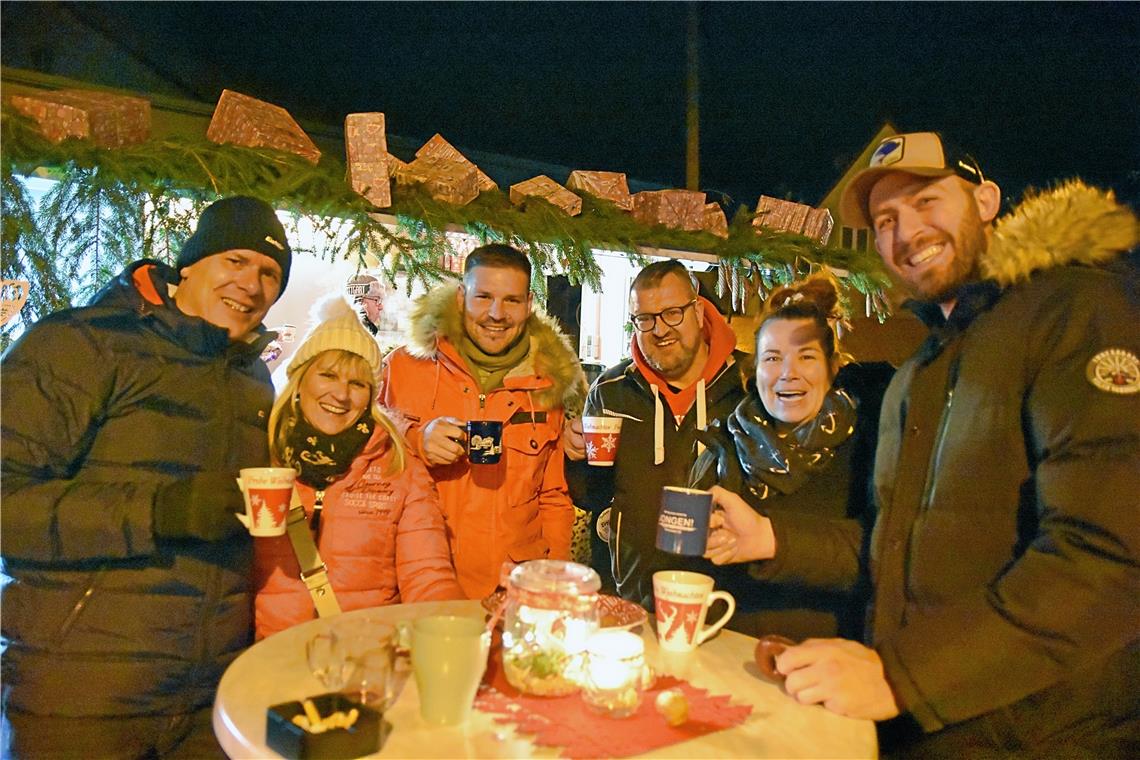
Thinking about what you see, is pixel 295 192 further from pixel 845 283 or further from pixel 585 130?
pixel 585 130

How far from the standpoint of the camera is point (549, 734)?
1290 mm

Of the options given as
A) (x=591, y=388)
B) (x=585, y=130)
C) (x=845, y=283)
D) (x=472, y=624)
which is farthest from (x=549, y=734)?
(x=585, y=130)

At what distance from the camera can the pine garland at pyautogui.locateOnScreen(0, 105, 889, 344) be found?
85.4 inches

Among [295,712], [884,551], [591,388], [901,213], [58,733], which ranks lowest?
[58,733]

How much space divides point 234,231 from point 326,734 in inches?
60.6

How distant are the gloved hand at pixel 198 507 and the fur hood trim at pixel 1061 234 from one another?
1888 mm

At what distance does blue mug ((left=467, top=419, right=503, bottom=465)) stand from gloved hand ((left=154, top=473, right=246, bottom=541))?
764 mm

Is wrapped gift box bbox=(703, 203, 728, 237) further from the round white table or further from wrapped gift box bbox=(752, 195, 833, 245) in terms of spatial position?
the round white table

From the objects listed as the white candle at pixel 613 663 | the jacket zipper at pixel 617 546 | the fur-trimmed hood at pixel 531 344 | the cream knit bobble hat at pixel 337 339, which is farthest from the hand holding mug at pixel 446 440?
the white candle at pixel 613 663

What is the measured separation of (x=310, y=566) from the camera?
2223 millimetres

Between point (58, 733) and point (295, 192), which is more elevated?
point (295, 192)

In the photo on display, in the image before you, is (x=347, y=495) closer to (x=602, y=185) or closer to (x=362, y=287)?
(x=362, y=287)

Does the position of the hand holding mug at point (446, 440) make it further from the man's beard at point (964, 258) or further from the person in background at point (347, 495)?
the man's beard at point (964, 258)

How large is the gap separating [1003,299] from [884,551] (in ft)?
2.04
